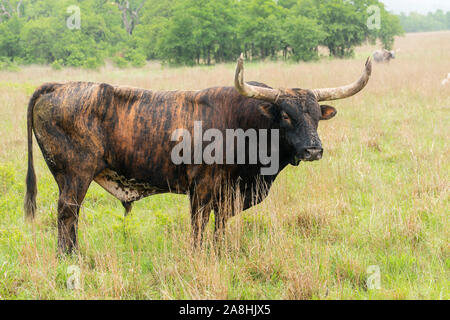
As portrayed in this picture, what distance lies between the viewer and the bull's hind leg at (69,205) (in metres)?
3.67

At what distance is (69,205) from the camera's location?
3.68 metres

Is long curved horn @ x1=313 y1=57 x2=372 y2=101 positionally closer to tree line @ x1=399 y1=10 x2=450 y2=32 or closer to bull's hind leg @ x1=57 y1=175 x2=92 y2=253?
bull's hind leg @ x1=57 y1=175 x2=92 y2=253

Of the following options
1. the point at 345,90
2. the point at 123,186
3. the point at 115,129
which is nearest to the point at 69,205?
the point at 123,186

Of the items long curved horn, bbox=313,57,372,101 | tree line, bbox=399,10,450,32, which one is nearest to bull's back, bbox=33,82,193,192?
long curved horn, bbox=313,57,372,101

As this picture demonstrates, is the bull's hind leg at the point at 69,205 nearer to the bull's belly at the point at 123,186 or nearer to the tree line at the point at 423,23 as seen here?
the bull's belly at the point at 123,186

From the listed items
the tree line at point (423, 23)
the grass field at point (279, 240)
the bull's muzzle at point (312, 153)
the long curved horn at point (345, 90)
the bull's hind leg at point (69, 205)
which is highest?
the tree line at point (423, 23)

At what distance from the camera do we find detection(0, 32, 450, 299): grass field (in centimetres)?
321

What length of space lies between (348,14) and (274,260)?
32867 mm

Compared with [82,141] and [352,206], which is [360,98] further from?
[82,141]

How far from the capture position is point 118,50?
38312mm

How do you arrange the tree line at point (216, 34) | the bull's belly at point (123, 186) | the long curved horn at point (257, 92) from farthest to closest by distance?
the tree line at point (216, 34) < the bull's belly at point (123, 186) < the long curved horn at point (257, 92)

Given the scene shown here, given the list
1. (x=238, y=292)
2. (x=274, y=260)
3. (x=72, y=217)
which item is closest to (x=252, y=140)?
(x=274, y=260)

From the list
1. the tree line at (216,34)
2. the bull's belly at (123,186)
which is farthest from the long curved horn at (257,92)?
the tree line at (216,34)

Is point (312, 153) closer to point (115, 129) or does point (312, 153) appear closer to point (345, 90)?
point (345, 90)
